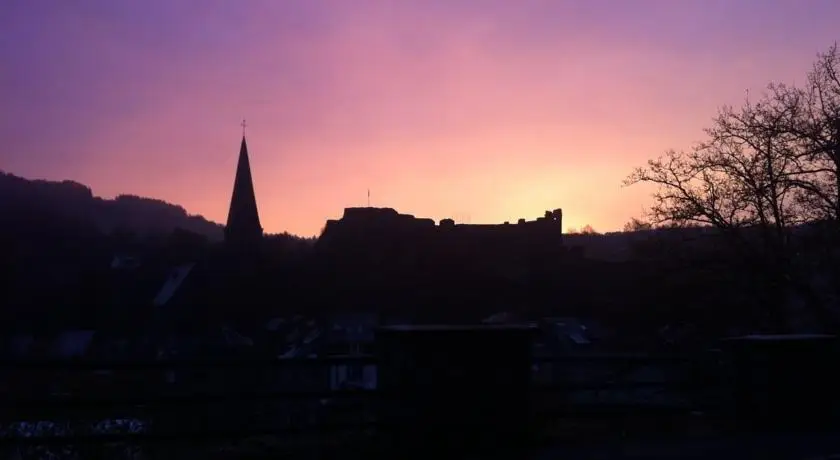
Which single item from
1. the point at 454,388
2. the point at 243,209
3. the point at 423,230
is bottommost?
the point at 454,388

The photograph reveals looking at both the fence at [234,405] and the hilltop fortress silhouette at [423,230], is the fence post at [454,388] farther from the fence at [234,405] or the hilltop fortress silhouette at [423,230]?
the hilltop fortress silhouette at [423,230]

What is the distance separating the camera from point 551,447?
27.6ft

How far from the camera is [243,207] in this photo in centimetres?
8731

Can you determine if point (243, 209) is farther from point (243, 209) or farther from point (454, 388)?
point (454, 388)

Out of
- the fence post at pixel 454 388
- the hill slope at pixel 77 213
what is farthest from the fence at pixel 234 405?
the hill slope at pixel 77 213

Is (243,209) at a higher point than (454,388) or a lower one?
higher

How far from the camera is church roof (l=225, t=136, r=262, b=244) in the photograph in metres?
82.8

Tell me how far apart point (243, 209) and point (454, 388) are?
267ft

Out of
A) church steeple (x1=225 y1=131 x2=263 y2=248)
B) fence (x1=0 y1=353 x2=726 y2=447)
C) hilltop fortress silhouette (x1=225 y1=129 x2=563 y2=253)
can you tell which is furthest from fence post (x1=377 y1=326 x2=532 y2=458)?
church steeple (x1=225 y1=131 x2=263 y2=248)

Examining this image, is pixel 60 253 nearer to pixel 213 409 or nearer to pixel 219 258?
pixel 219 258

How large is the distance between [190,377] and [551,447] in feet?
20.4

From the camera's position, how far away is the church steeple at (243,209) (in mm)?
82125

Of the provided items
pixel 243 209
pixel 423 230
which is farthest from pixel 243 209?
pixel 423 230

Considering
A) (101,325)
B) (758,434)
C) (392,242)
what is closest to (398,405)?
(758,434)
